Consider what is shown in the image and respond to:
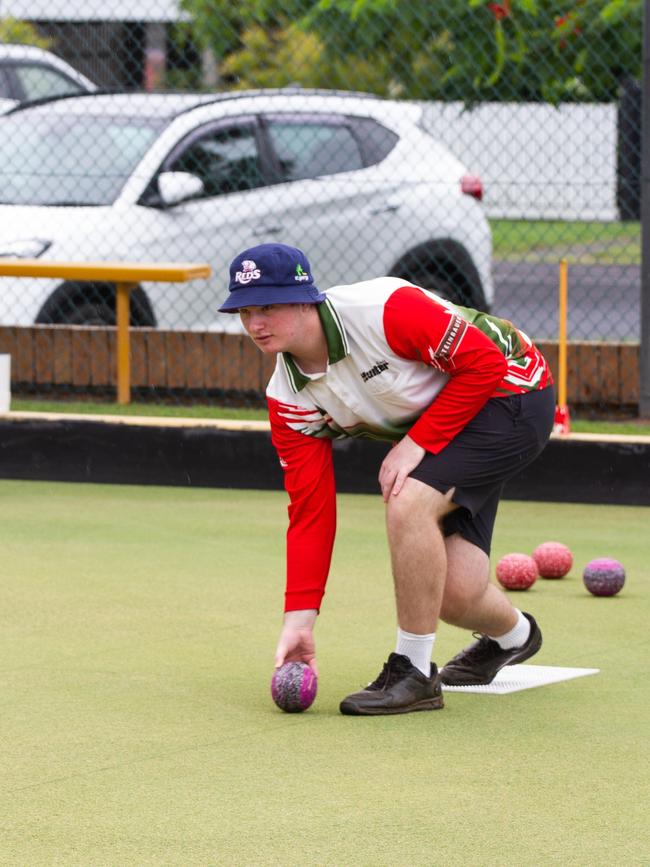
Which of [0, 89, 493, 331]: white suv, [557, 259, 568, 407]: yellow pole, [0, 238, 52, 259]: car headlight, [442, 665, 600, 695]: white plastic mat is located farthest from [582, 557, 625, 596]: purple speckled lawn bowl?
[0, 238, 52, 259]: car headlight

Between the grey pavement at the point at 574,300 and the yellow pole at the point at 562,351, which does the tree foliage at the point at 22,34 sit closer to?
the grey pavement at the point at 574,300

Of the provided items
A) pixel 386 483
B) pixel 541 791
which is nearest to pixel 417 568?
pixel 386 483

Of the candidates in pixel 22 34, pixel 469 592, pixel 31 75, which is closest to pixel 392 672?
pixel 469 592

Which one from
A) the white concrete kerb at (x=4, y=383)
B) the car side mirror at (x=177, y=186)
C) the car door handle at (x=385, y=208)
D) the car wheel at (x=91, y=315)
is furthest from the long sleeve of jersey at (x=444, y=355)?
the car door handle at (x=385, y=208)

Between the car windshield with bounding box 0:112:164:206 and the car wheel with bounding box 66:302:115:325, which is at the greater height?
the car windshield with bounding box 0:112:164:206

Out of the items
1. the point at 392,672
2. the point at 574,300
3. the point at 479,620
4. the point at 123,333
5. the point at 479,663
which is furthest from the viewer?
the point at 574,300

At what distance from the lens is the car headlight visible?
10573 mm

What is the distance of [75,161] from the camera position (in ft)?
35.8

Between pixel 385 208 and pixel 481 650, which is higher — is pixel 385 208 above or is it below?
above

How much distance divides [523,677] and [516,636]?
0.13 m

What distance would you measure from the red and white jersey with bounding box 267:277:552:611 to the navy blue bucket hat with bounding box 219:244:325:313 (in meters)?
0.12

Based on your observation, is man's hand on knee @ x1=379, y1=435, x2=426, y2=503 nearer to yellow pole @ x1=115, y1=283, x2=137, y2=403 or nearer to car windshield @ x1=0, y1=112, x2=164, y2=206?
yellow pole @ x1=115, y1=283, x2=137, y2=403

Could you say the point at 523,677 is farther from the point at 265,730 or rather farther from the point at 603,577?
the point at 603,577

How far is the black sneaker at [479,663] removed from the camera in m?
5.36
